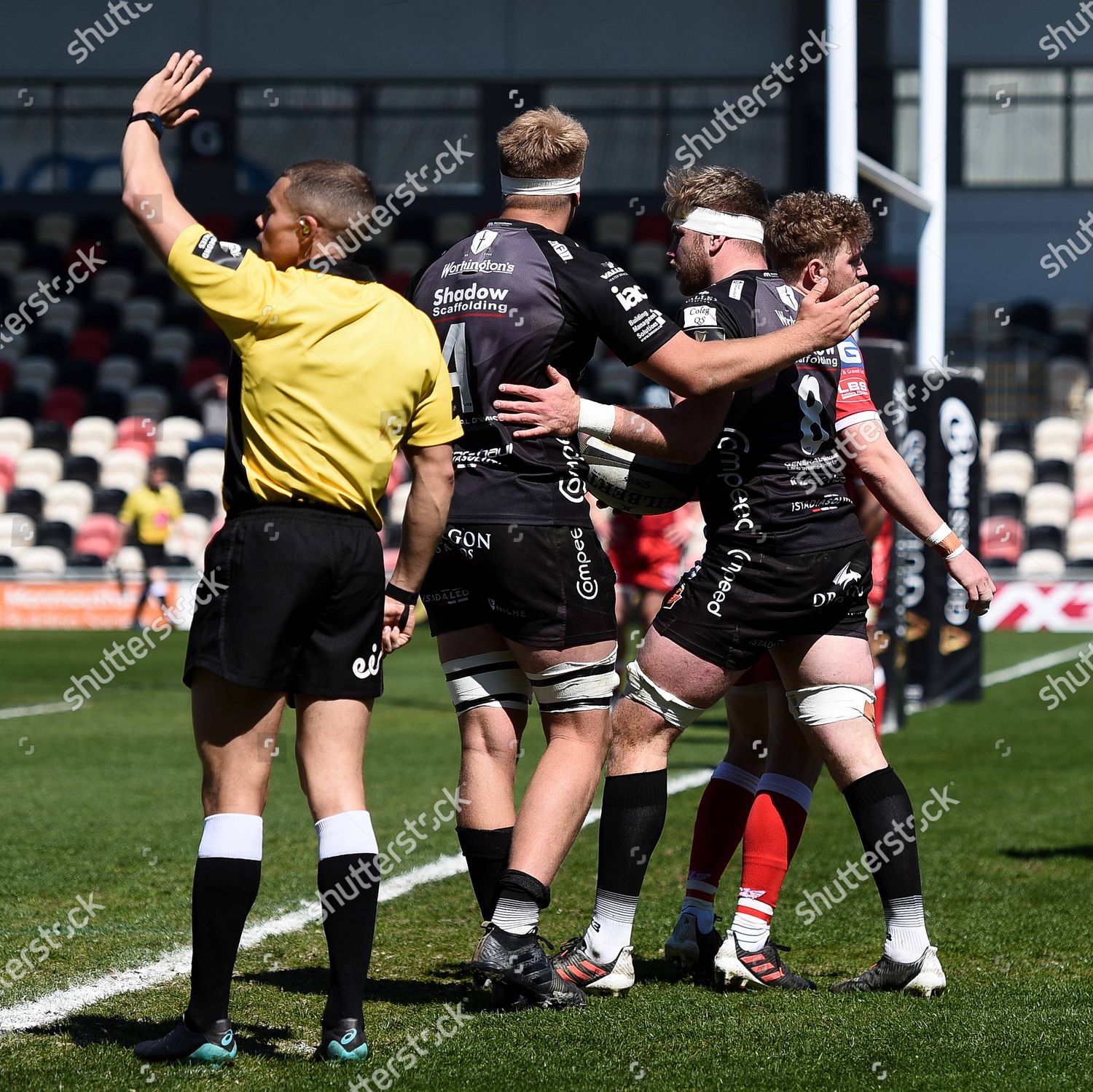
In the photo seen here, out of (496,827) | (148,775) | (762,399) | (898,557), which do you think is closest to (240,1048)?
(496,827)

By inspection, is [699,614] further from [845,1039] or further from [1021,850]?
[1021,850]

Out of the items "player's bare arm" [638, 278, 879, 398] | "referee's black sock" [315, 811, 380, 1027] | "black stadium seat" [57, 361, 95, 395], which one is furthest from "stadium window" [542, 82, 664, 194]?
"referee's black sock" [315, 811, 380, 1027]

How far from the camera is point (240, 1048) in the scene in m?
3.55

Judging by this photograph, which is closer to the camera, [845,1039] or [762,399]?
[845,1039]

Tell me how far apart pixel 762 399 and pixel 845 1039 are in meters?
1.52

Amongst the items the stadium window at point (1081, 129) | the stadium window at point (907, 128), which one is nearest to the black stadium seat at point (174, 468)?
the stadium window at point (907, 128)

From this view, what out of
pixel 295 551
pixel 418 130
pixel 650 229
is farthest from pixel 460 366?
pixel 650 229

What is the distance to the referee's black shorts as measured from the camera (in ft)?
11.0

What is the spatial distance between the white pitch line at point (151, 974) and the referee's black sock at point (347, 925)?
816 mm

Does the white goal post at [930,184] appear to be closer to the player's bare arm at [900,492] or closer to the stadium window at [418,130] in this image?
the player's bare arm at [900,492]

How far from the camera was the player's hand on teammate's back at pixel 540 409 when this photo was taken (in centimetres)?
382

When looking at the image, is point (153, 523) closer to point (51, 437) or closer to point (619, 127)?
point (51, 437)

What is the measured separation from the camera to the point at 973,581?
4055mm

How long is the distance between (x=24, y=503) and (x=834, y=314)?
22.9 metres
